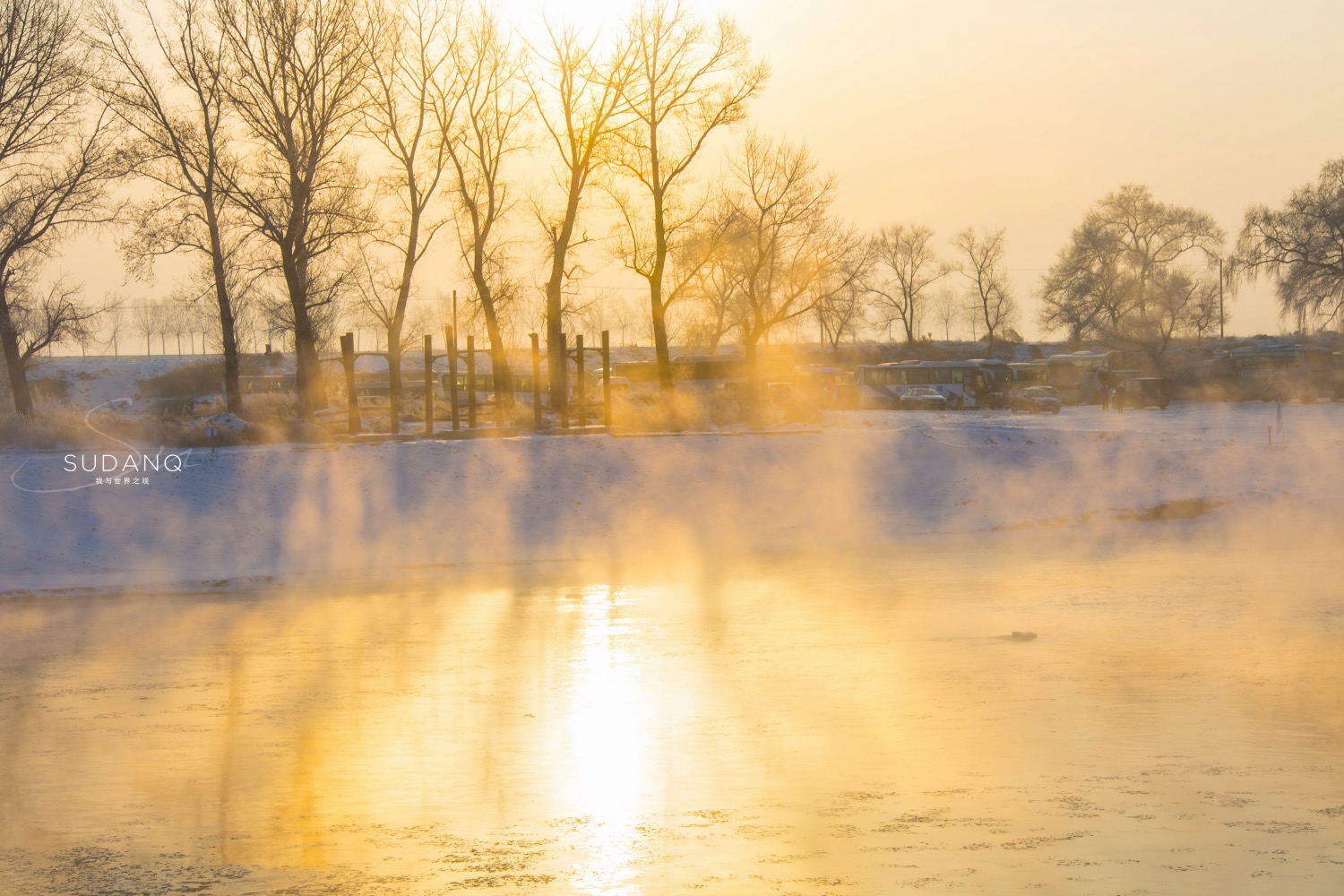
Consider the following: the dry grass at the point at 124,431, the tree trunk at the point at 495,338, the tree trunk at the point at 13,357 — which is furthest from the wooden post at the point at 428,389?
the tree trunk at the point at 13,357

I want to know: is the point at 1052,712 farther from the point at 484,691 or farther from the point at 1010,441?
the point at 1010,441

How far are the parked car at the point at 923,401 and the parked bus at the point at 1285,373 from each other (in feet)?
46.3

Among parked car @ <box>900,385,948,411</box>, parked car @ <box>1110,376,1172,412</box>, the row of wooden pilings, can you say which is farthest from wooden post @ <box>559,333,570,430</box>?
parked car @ <box>1110,376,1172,412</box>

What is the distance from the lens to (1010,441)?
2692 centimetres

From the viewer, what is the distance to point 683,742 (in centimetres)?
938

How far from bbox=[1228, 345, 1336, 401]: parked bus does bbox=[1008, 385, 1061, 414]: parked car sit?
8887 mm

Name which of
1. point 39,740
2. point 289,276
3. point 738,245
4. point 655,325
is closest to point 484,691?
point 39,740

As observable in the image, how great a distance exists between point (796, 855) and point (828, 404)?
5614cm

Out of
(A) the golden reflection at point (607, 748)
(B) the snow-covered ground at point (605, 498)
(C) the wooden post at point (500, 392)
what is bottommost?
(A) the golden reflection at point (607, 748)

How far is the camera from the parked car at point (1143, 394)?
180ft

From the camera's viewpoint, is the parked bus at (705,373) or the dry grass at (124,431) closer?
the dry grass at (124,431)

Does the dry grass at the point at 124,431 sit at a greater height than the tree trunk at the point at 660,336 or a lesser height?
lesser

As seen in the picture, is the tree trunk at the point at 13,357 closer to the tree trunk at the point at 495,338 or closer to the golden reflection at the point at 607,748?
the tree trunk at the point at 495,338

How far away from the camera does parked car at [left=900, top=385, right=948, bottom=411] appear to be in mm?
59875
